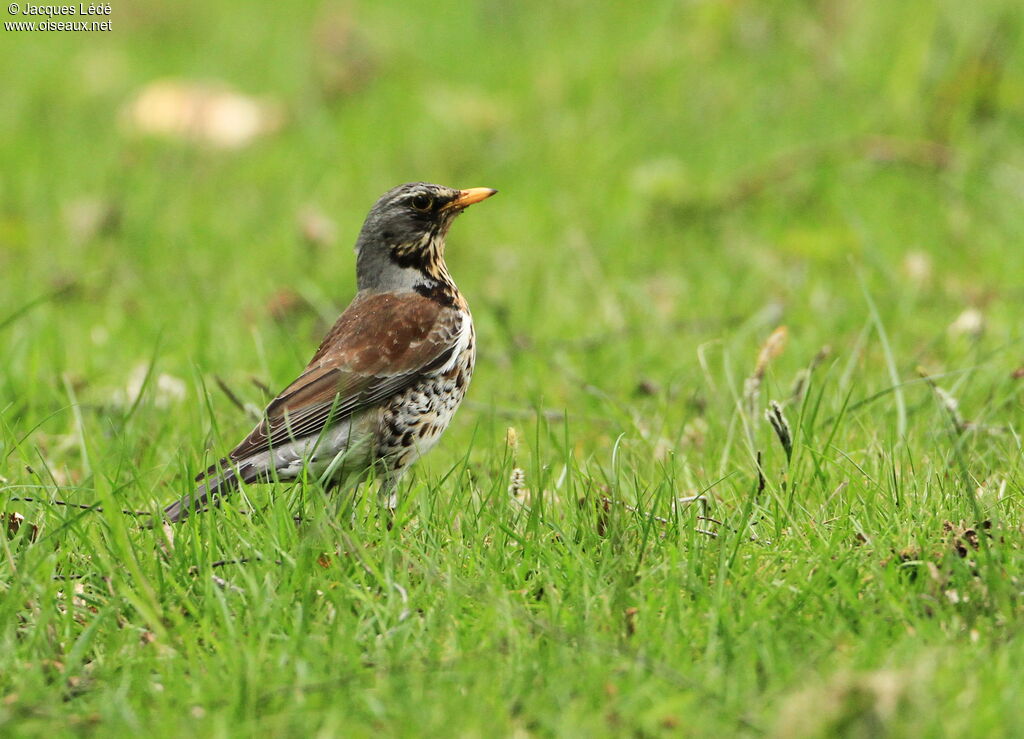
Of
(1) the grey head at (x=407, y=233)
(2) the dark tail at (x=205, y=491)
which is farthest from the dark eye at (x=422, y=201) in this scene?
(2) the dark tail at (x=205, y=491)

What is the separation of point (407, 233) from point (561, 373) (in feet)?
4.36

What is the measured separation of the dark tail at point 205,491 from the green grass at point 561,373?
0.07 metres

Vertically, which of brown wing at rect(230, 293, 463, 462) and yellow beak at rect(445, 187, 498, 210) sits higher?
yellow beak at rect(445, 187, 498, 210)

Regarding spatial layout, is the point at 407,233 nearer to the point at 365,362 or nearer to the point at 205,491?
the point at 365,362

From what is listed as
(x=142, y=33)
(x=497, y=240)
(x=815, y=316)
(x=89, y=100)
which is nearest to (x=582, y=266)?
(x=497, y=240)

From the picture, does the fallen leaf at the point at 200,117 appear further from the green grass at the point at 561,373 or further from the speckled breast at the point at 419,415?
the speckled breast at the point at 419,415

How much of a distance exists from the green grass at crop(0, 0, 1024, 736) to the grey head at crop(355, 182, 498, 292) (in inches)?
24.2

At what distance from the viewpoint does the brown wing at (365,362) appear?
4637 mm

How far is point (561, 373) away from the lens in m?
6.28

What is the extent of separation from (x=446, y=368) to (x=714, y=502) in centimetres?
119

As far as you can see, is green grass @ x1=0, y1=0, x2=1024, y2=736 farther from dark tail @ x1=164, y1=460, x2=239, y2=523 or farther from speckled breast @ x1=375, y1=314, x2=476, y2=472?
speckled breast @ x1=375, y1=314, x2=476, y2=472

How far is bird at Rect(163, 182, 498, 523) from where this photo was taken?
14.7 feet

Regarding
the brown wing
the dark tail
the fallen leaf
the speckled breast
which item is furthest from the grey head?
the fallen leaf

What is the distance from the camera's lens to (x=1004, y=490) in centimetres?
416
